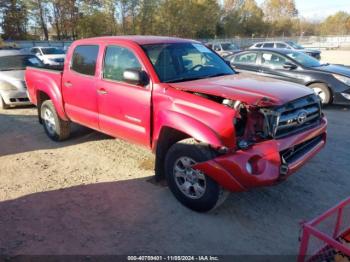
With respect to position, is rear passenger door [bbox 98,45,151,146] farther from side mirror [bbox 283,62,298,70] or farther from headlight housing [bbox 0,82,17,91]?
side mirror [bbox 283,62,298,70]

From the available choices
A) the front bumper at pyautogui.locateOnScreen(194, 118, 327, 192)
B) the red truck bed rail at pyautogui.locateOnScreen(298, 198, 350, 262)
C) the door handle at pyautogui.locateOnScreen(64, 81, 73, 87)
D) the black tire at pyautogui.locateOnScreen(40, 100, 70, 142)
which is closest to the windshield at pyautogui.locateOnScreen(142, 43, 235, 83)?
the front bumper at pyautogui.locateOnScreen(194, 118, 327, 192)

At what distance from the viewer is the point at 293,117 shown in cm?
387

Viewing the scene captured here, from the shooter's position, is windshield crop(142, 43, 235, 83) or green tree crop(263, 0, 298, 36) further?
green tree crop(263, 0, 298, 36)

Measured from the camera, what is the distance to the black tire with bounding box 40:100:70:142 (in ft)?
21.1

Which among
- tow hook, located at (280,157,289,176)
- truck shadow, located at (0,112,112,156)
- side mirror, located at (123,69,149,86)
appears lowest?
truck shadow, located at (0,112,112,156)

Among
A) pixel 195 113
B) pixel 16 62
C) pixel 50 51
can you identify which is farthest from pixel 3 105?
pixel 50 51

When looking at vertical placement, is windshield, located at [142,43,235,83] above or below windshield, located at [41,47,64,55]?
above

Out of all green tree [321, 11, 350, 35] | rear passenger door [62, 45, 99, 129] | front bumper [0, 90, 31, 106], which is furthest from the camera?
green tree [321, 11, 350, 35]

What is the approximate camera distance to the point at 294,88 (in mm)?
4223

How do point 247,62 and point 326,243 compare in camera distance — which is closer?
point 326,243

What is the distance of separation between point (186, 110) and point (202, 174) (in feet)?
2.35

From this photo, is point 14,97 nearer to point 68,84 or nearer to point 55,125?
point 55,125

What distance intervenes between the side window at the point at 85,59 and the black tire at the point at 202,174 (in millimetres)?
2059

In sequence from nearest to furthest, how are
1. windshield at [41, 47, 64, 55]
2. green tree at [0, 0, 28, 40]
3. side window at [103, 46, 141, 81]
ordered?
side window at [103, 46, 141, 81] → windshield at [41, 47, 64, 55] → green tree at [0, 0, 28, 40]
